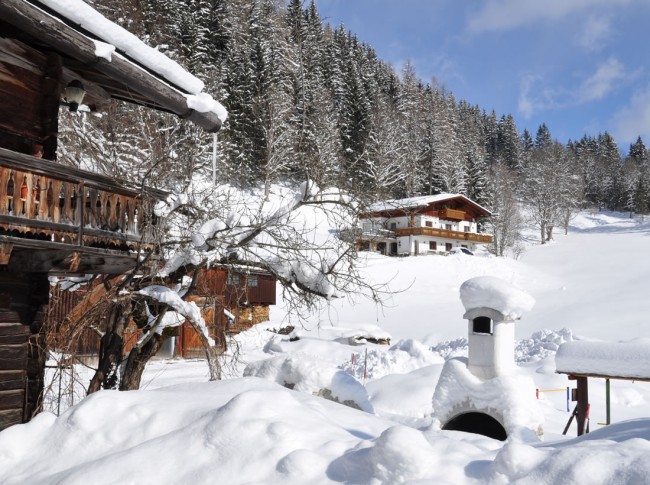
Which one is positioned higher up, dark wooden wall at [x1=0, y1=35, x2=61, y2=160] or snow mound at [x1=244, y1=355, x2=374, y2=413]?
dark wooden wall at [x1=0, y1=35, x2=61, y2=160]

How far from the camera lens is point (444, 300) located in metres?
35.3

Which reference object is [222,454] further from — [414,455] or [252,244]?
[252,244]

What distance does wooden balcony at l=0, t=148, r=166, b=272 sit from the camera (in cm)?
576

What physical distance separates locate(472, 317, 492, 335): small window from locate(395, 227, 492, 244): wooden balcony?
34.6 metres

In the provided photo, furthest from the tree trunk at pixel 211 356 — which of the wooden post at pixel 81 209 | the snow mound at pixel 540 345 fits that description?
A: the snow mound at pixel 540 345

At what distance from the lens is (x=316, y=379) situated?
9.83 meters

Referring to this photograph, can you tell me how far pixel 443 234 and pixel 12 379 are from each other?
46119mm

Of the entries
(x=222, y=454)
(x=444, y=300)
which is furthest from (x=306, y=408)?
(x=444, y=300)

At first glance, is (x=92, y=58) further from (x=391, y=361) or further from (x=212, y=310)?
(x=212, y=310)

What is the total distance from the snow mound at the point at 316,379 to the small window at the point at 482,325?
5.39 m

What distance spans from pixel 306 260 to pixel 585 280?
3614 cm

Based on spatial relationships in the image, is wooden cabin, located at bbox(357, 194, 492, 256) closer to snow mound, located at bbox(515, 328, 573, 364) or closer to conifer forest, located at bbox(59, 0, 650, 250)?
conifer forest, located at bbox(59, 0, 650, 250)

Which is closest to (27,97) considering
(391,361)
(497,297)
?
(497,297)

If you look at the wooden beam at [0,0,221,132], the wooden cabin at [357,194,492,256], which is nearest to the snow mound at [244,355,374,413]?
the wooden beam at [0,0,221,132]
